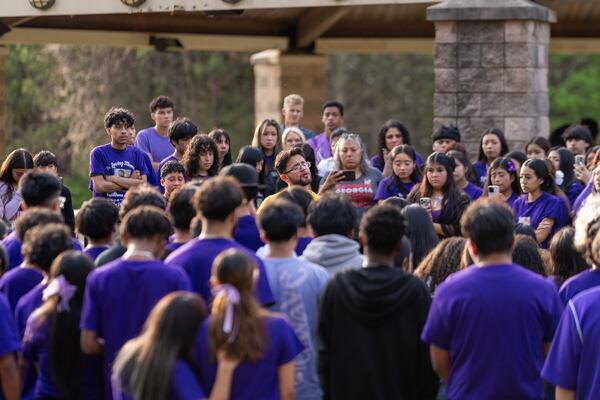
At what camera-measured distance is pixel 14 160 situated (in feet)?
30.7

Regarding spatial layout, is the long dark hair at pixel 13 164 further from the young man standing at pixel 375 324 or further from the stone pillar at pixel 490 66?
the stone pillar at pixel 490 66

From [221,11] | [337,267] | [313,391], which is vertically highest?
[221,11]

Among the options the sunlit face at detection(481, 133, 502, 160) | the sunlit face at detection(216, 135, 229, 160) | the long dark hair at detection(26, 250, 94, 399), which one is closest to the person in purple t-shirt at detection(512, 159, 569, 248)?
the sunlit face at detection(481, 133, 502, 160)

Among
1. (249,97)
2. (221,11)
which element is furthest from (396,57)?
(221,11)

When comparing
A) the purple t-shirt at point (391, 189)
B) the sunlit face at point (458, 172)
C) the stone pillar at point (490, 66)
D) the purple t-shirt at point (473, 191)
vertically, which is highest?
the stone pillar at point (490, 66)

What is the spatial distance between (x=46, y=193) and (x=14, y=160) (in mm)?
2658

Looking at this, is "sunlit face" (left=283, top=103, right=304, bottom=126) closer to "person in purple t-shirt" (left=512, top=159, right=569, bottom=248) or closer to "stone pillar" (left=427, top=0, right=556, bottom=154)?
"stone pillar" (left=427, top=0, right=556, bottom=154)

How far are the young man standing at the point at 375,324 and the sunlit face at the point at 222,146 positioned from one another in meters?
4.87

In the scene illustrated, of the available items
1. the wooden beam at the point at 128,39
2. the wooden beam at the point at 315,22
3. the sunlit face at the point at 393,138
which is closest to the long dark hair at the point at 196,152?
the sunlit face at the point at 393,138

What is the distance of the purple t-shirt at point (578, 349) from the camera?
5.18 meters

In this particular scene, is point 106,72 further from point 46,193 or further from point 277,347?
point 277,347

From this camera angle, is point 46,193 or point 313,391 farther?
point 46,193

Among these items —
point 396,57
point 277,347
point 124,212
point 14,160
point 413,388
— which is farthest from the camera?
point 396,57

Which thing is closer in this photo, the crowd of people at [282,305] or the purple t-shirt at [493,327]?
the crowd of people at [282,305]
